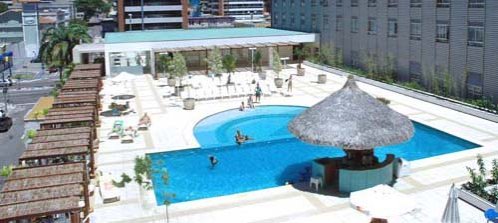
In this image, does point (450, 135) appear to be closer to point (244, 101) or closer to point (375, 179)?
point (375, 179)

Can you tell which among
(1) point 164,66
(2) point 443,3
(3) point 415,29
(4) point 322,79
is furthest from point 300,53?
(2) point 443,3

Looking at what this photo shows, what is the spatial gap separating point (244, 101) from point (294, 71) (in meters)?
15.4

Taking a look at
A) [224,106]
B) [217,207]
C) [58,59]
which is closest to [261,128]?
[224,106]

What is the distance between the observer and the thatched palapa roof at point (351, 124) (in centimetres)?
2006

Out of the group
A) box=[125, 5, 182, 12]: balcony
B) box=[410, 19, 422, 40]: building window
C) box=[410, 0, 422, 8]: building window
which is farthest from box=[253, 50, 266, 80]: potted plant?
box=[125, 5, 182, 12]: balcony

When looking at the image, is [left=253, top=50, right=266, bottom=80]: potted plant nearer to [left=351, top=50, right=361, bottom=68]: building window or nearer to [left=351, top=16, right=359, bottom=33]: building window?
[left=351, top=50, right=361, bottom=68]: building window

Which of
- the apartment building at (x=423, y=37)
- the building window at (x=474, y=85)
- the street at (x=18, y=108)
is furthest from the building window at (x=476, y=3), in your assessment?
the street at (x=18, y=108)

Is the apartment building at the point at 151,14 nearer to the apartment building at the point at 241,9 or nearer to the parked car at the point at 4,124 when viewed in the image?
the parked car at the point at 4,124

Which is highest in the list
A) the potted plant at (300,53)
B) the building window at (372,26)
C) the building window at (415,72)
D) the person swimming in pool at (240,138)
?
the building window at (372,26)

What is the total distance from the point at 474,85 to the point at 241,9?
161 metres

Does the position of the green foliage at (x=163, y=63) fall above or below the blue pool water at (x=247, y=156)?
above

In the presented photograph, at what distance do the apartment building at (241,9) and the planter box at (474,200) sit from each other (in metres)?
170

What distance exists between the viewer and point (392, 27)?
146ft

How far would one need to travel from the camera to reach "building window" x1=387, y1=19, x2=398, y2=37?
144 feet
